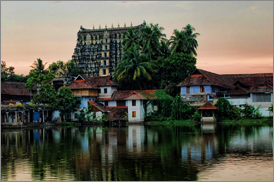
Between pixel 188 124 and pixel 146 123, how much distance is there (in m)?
6.30

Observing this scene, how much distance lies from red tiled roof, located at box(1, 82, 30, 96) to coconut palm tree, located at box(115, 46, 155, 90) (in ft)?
51.8

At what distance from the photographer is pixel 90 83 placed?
59844 mm

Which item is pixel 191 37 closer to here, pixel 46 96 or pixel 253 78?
pixel 253 78

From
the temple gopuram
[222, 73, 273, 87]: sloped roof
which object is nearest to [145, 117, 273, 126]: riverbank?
[222, 73, 273, 87]: sloped roof

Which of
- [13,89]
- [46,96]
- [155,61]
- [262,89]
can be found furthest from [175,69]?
[13,89]

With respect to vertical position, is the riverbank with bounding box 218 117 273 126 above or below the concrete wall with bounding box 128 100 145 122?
below

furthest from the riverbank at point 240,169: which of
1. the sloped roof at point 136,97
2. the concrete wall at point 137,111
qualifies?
the sloped roof at point 136,97

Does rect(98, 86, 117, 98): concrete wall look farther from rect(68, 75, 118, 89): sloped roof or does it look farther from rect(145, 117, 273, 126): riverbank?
rect(145, 117, 273, 126): riverbank

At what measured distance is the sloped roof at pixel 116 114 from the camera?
55.5m

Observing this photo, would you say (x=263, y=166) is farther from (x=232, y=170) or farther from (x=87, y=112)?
(x=87, y=112)

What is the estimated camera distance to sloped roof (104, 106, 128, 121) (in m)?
55.5

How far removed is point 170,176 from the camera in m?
17.1

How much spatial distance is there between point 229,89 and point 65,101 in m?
21.8

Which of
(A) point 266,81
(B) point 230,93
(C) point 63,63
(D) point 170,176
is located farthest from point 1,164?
(C) point 63,63
